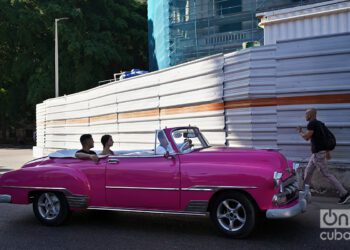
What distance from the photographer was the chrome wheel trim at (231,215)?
6379mm

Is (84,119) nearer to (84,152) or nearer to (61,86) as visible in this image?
(84,152)

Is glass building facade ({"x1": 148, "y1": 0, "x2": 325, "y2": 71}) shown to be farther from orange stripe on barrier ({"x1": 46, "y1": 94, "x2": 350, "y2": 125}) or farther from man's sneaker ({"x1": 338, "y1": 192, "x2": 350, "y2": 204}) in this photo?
man's sneaker ({"x1": 338, "y1": 192, "x2": 350, "y2": 204})

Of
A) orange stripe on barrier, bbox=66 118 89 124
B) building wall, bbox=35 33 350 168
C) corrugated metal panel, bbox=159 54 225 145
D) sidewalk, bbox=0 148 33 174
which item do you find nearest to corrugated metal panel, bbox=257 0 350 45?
building wall, bbox=35 33 350 168

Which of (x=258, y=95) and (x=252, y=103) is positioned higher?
(x=258, y=95)

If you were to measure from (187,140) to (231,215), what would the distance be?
140 centimetres

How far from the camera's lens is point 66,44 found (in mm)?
33312

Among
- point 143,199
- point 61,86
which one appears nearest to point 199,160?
point 143,199

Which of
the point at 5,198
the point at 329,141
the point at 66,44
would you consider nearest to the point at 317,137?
the point at 329,141

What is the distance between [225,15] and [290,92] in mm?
14064

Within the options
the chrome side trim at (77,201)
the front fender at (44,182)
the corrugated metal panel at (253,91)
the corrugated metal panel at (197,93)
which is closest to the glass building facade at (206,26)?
the corrugated metal panel at (197,93)

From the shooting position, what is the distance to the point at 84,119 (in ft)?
64.5

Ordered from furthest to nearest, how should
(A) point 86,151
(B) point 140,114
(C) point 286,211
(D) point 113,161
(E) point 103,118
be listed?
1. (E) point 103,118
2. (B) point 140,114
3. (A) point 86,151
4. (D) point 113,161
5. (C) point 286,211

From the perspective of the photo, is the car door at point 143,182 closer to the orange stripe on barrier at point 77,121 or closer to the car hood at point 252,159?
the car hood at point 252,159

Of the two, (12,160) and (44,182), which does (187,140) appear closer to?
(44,182)
